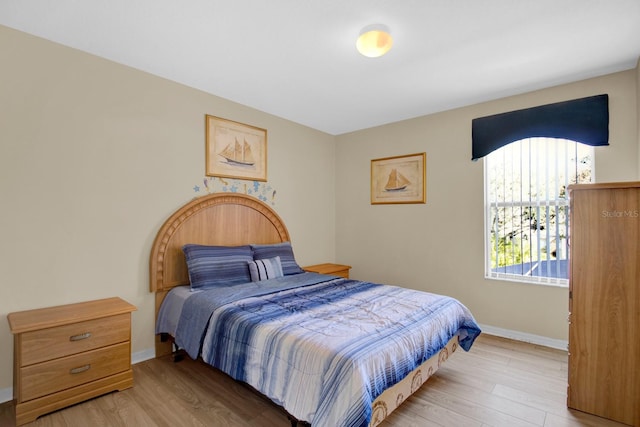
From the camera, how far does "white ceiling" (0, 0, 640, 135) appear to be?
1.90 meters

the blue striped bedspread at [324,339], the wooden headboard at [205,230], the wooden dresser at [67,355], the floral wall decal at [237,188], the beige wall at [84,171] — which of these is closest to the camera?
the blue striped bedspread at [324,339]

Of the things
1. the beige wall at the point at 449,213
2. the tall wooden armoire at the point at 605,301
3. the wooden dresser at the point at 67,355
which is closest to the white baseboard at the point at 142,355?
the wooden dresser at the point at 67,355

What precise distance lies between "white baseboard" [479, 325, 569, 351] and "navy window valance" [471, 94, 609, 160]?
6.06 feet

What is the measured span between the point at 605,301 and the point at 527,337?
53.0 inches

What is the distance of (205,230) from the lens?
312 cm

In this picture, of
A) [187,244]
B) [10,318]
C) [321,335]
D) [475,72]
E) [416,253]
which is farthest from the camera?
[416,253]

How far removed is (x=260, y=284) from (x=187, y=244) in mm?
796

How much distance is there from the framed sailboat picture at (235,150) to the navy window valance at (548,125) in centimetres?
242

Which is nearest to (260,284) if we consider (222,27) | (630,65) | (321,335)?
(321,335)

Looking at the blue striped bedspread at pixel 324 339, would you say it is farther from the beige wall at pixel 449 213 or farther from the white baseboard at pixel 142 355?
the beige wall at pixel 449 213

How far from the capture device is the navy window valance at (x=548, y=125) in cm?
274

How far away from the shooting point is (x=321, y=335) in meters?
1.73

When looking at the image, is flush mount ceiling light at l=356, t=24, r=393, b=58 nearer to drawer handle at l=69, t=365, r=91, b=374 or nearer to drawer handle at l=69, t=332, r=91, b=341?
drawer handle at l=69, t=332, r=91, b=341

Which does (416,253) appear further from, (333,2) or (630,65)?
(333,2)
